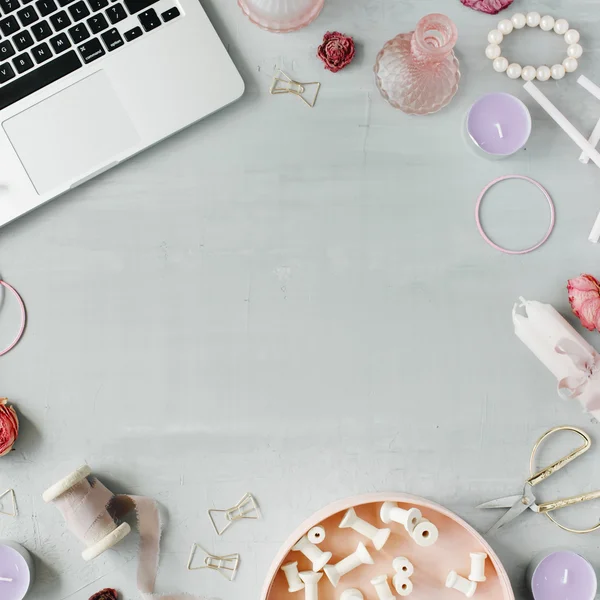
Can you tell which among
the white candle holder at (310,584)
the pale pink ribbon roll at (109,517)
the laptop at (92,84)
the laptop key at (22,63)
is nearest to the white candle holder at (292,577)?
the white candle holder at (310,584)

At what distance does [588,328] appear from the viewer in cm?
68

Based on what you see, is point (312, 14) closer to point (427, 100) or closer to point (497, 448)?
point (427, 100)

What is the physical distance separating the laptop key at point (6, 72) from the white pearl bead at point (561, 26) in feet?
1.89

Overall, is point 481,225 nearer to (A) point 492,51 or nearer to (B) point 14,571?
(A) point 492,51

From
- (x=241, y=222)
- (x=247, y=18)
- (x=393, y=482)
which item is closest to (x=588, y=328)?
(x=393, y=482)

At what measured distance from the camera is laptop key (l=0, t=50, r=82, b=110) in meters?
0.66

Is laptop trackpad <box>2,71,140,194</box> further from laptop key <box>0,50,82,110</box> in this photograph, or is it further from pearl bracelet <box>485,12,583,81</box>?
pearl bracelet <box>485,12,583,81</box>

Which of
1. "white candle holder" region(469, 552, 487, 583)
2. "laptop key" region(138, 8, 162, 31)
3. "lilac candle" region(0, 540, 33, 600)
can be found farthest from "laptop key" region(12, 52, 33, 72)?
"white candle holder" region(469, 552, 487, 583)

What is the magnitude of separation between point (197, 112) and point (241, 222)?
12 cm

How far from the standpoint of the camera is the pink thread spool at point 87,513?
2.11ft

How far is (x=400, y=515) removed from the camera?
65 centimetres

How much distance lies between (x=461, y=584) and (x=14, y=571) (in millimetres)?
463

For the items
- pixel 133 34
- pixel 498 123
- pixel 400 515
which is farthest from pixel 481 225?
pixel 133 34

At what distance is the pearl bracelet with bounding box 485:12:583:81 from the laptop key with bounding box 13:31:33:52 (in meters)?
0.48
